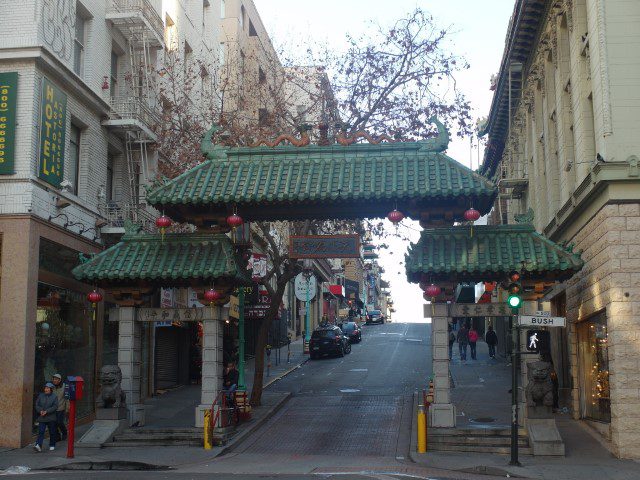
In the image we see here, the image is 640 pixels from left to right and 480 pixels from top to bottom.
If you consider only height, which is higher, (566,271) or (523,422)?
(566,271)

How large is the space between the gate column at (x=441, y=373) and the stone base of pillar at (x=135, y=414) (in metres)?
7.64

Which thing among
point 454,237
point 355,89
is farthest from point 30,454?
point 355,89

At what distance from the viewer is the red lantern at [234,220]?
760 inches

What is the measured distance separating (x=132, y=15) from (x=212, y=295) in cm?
1180

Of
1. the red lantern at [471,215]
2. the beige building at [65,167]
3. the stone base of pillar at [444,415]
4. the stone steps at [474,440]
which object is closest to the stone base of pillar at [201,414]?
the beige building at [65,167]

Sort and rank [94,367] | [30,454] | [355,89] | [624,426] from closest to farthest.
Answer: [624,426] → [30,454] → [94,367] → [355,89]

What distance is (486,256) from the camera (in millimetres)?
18344

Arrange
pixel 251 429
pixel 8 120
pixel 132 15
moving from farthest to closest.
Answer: pixel 132 15, pixel 251 429, pixel 8 120

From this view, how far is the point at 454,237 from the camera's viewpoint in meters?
19.1

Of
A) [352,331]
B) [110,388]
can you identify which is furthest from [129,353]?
[352,331]

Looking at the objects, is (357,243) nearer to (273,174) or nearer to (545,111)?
(273,174)

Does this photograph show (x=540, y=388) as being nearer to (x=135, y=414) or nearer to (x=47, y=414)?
(x=135, y=414)

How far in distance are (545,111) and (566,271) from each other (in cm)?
1020

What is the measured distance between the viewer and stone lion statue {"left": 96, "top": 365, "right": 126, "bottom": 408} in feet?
63.4
